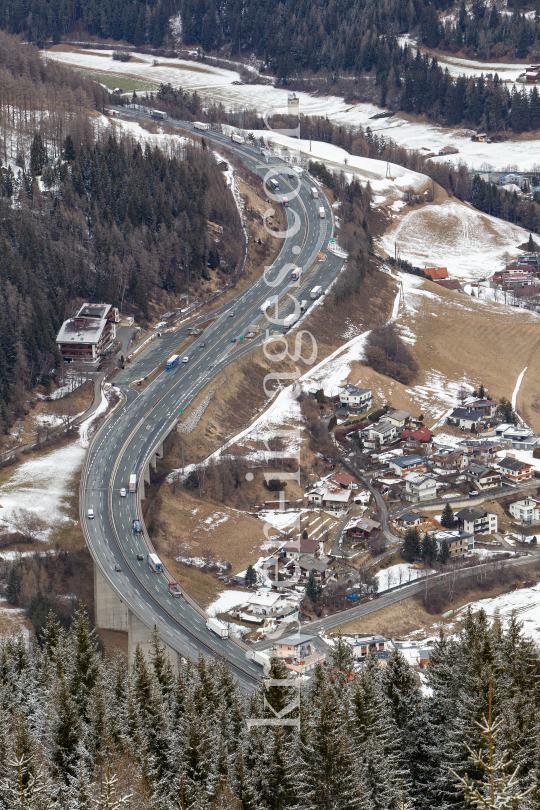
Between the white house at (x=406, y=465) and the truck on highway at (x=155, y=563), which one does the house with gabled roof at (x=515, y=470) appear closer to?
the white house at (x=406, y=465)

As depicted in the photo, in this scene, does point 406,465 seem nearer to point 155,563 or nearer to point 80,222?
point 155,563

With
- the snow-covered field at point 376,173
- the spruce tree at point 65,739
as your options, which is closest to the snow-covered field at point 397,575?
the spruce tree at point 65,739

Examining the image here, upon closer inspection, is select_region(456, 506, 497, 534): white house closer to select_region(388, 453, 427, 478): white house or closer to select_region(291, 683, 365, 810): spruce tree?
select_region(388, 453, 427, 478): white house

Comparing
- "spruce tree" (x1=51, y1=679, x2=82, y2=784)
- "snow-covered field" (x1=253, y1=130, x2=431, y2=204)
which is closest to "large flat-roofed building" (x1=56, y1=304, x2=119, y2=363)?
"spruce tree" (x1=51, y1=679, x2=82, y2=784)

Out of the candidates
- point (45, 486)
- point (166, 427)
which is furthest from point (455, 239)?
point (45, 486)

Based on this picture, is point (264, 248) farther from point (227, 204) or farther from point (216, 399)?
point (216, 399)

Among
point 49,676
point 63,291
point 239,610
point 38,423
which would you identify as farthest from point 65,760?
point 63,291
